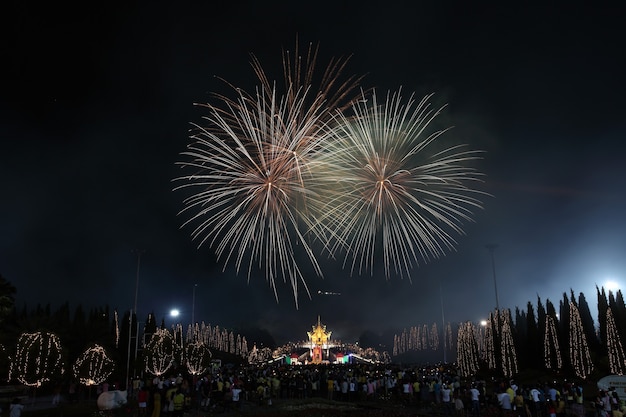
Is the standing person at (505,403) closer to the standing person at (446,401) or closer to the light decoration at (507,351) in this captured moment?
the standing person at (446,401)

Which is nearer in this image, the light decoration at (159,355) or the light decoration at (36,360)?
the light decoration at (36,360)

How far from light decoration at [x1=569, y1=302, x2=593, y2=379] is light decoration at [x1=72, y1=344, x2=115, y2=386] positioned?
147 feet

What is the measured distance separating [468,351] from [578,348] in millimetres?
26870

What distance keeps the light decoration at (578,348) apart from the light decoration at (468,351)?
73.9ft

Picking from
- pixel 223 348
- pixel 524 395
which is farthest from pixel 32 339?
pixel 223 348

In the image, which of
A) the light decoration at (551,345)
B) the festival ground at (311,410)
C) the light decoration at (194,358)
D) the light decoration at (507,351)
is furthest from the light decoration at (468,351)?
the festival ground at (311,410)

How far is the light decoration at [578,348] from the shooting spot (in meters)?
50.2

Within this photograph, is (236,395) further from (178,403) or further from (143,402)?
(178,403)

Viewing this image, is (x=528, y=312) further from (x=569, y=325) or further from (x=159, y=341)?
(x=159, y=341)

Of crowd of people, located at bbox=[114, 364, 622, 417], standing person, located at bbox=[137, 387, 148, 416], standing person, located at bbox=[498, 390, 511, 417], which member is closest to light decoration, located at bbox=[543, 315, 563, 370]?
crowd of people, located at bbox=[114, 364, 622, 417]

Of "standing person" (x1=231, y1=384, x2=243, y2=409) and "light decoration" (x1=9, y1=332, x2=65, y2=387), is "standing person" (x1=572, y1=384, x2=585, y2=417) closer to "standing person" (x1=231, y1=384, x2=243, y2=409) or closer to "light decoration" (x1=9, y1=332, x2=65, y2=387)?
"standing person" (x1=231, y1=384, x2=243, y2=409)

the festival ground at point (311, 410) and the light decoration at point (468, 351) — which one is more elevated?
the light decoration at point (468, 351)

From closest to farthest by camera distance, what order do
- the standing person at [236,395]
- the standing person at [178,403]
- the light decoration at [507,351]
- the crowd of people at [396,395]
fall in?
the standing person at [178,403] → the crowd of people at [396,395] → the standing person at [236,395] → the light decoration at [507,351]

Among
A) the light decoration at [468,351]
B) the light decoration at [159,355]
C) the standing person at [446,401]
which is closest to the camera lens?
the standing person at [446,401]
